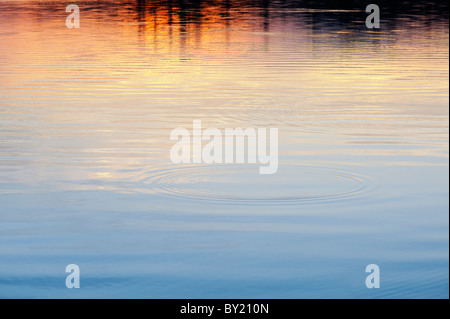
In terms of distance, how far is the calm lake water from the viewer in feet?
25.0

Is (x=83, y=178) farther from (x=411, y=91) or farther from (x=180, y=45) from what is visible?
(x=180, y=45)

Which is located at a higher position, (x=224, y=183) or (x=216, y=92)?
(x=216, y=92)

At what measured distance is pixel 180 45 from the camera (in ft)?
103

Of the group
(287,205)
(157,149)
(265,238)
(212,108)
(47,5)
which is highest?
(47,5)

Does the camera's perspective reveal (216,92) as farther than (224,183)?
Yes

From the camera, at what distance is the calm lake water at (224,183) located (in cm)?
761

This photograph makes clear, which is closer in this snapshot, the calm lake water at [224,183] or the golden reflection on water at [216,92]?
the calm lake water at [224,183]

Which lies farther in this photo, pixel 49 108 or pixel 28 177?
pixel 49 108

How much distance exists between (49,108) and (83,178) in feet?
20.6

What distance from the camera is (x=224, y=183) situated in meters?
10.7

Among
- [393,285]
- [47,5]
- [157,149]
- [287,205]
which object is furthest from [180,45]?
[47,5]

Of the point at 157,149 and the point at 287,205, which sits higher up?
the point at 157,149

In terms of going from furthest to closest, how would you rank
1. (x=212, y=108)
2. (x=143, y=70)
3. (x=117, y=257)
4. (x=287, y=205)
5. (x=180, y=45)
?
1. (x=180, y=45)
2. (x=143, y=70)
3. (x=212, y=108)
4. (x=287, y=205)
5. (x=117, y=257)

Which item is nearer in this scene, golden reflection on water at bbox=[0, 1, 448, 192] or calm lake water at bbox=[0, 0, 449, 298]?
calm lake water at bbox=[0, 0, 449, 298]
